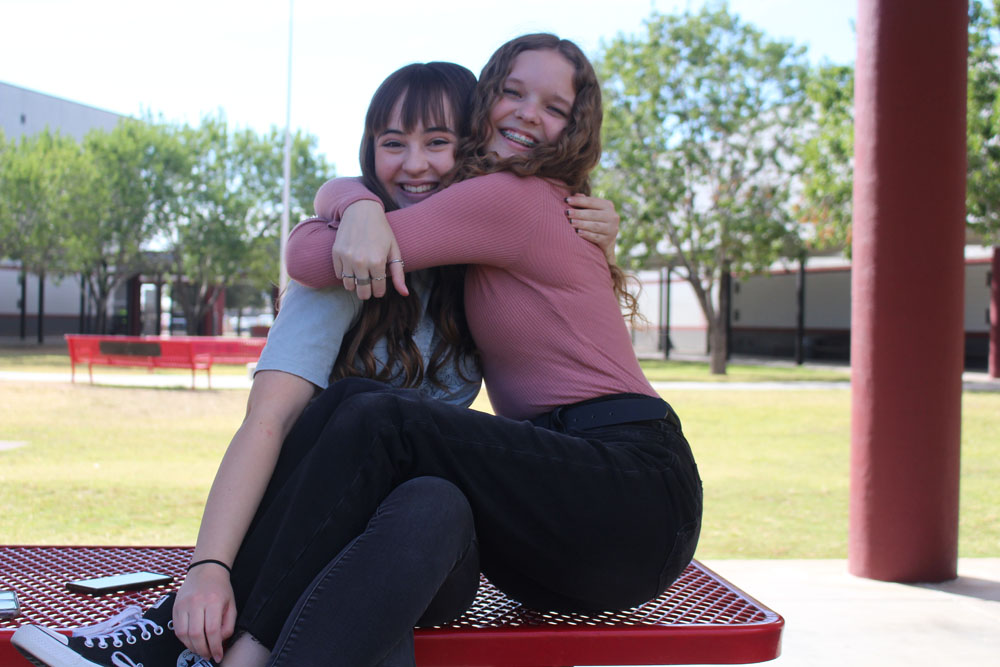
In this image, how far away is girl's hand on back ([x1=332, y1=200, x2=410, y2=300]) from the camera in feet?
5.98

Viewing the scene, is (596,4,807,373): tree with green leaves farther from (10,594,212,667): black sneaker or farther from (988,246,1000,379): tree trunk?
(10,594,212,667): black sneaker

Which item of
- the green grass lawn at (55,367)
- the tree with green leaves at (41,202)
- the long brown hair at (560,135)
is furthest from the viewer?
the tree with green leaves at (41,202)

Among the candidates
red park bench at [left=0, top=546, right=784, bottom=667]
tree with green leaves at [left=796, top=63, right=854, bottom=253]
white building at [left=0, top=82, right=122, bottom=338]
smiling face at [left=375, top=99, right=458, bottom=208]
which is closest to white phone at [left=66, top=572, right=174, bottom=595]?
red park bench at [left=0, top=546, right=784, bottom=667]

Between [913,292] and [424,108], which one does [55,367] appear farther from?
[424,108]

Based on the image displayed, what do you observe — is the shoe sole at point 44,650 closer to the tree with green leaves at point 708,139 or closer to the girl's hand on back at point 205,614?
the girl's hand on back at point 205,614

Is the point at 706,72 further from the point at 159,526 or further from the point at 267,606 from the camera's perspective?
the point at 267,606

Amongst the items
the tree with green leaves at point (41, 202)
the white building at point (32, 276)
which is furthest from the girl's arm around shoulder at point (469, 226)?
the white building at point (32, 276)

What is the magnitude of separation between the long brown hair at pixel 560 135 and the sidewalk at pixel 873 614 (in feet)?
5.46

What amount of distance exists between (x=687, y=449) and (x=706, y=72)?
21.1 metres

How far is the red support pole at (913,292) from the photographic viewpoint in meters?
3.81

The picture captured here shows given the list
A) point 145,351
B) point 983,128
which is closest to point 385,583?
point 145,351

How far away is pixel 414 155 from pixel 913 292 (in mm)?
2497

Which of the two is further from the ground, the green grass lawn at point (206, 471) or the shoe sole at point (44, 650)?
the shoe sole at point (44, 650)

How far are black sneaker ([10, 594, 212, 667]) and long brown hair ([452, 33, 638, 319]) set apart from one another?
111 centimetres
